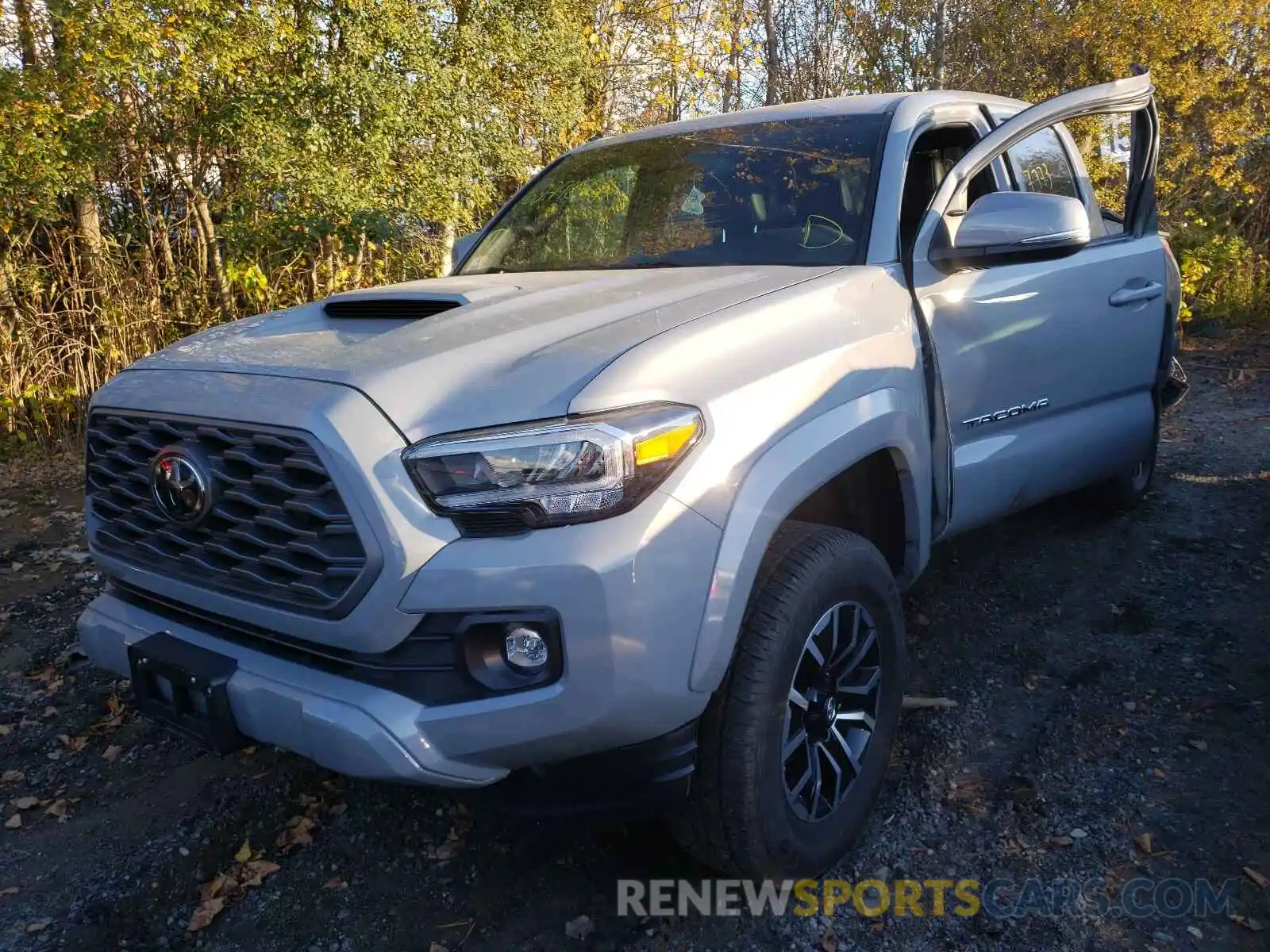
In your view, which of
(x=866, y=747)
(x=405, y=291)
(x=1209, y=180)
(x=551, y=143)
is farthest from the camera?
(x=1209, y=180)

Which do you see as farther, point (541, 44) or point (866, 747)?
point (541, 44)

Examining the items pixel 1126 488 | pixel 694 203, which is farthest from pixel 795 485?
pixel 1126 488

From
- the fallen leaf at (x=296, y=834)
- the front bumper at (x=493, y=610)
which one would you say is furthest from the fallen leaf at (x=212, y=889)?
the front bumper at (x=493, y=610)

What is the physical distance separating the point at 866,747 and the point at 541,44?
22.1 feet

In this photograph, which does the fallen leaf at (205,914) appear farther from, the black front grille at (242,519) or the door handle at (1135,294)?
the door handle at (1135,294)

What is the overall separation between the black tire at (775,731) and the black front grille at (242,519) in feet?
2.64

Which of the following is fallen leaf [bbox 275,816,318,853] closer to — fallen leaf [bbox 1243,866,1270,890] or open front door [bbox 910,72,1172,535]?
open front door [bbox 910,72,1172,535]

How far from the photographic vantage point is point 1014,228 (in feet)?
8.75

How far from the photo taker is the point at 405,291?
2711 millimetres

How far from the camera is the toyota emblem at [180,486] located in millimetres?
2061

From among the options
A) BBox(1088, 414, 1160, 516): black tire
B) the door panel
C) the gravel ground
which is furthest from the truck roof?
the gravel ground

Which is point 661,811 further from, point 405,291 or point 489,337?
point 405,291

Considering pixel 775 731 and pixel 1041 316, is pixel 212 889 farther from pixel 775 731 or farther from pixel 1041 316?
pixel 1041 316

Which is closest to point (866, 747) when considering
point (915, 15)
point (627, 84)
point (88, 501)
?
point (88, 501)
